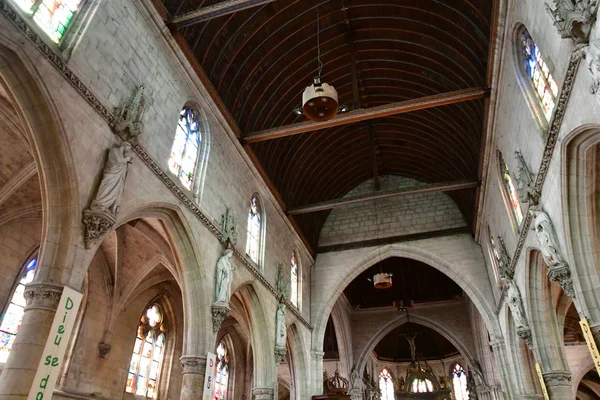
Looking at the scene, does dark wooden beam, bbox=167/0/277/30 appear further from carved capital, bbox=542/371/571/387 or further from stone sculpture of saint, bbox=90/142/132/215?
carved capital, bbox=542/371/571/387

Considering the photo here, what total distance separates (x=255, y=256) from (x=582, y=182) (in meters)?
9.20

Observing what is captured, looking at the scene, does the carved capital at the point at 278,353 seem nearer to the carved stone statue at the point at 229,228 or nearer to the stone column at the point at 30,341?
the carved stone statue at the point at 229,228

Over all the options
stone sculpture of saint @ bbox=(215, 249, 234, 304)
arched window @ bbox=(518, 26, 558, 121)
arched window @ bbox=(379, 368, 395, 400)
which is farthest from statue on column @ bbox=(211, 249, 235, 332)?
arched window @ bbox=(379, 368, 395, 400)

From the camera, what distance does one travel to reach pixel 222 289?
11.1 m

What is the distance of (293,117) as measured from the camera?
16.5m

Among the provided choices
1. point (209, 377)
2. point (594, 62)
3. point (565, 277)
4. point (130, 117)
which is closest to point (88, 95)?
point (130, 117)

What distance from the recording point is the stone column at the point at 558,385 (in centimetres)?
1184

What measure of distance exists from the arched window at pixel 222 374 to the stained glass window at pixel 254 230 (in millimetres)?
7246

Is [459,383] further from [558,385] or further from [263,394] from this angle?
[263,394]

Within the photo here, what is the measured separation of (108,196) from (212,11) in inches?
189

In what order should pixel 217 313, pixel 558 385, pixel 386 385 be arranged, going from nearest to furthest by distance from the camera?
pixel 217 313 → pixel 558 385 → pixel 386 385

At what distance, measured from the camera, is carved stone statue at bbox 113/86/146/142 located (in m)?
8.19

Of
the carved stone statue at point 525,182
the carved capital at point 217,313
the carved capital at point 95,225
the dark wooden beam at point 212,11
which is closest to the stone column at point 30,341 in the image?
the carved capital at point 95,225

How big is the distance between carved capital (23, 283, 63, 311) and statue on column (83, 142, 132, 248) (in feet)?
2.81
